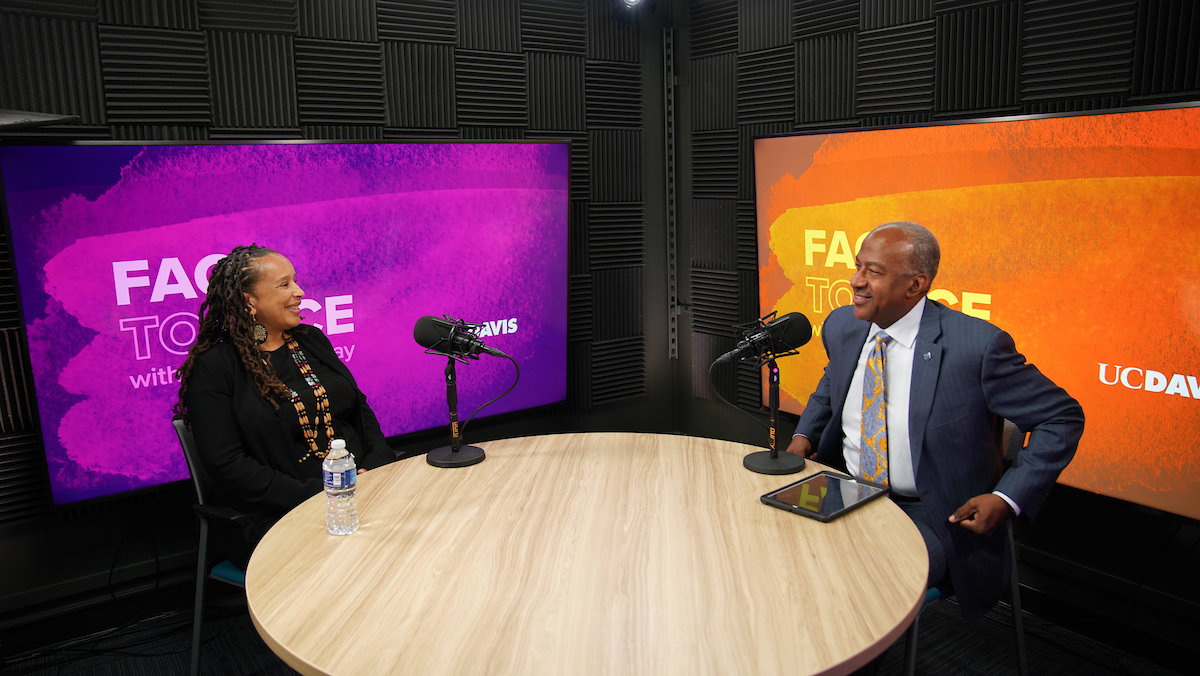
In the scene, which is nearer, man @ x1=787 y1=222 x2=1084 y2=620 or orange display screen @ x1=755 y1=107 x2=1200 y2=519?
man @ x1=787 y1=222 x2=1084 y2=620

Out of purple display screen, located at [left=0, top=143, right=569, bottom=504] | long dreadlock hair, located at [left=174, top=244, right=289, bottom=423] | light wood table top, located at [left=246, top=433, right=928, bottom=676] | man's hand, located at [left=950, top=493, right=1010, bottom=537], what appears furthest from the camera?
purple display screen, located at [left=0, top=143, right=569, bottom=504]

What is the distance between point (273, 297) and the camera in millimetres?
2850

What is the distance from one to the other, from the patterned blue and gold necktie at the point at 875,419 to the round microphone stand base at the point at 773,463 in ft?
0.83

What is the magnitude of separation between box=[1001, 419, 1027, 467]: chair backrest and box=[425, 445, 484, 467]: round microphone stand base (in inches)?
63.9

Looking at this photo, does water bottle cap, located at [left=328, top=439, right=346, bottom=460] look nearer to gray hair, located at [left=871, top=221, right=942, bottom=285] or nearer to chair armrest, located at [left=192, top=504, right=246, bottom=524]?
chair armrest, located at [left=192, top=504, right=246, bottom=524]

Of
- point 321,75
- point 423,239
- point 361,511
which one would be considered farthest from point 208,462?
point 321,75

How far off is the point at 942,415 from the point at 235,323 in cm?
236

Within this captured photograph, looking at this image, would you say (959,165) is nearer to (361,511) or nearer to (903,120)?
(903,120)

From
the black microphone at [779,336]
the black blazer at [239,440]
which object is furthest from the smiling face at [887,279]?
the black blazer at [239,440]

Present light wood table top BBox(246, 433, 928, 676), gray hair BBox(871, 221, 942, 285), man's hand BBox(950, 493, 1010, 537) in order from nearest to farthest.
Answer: light wood table top BBox(246, 433, 928, 676)
man's hand BBox(950, 493, 1010, 537)
gray hair BBox(871, 221, 942, 285)

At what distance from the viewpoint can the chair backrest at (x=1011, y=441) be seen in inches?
95.3

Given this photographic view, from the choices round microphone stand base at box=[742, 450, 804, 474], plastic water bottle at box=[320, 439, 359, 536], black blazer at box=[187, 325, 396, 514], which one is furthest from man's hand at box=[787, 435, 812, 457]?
black blazer at box=[187, 325, 396, 514]

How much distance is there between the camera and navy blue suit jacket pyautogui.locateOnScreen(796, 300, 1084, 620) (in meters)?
2.26

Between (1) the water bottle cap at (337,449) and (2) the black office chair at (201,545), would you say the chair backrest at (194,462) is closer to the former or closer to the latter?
(2) the black office chair at (201,545)
